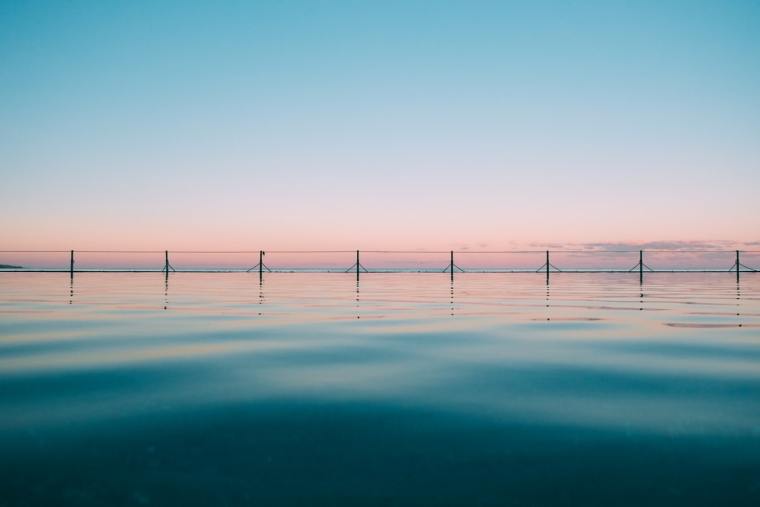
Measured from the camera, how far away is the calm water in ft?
4.47

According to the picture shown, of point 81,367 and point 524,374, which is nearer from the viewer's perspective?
point 524,374

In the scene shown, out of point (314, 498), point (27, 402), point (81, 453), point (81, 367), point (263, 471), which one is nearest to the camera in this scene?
point (314, 498)

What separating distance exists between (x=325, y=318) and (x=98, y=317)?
236 centimetres

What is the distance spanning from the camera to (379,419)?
1.94 m

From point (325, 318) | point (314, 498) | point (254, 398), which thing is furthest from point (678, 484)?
point (325, 318)

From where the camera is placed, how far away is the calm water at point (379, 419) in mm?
1361

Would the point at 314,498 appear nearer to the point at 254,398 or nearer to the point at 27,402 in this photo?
the point at 254,398

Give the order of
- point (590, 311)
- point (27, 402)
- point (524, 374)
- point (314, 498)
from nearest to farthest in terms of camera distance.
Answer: point (314, 498), point (27, 402), point (524, 374), point (590, 311)

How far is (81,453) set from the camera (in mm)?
1573

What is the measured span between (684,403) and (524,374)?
754 mm

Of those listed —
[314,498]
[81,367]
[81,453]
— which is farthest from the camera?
[81,367]

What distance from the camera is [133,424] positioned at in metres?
1.87

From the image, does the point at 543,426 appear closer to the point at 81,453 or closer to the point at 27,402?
the point at 81,453

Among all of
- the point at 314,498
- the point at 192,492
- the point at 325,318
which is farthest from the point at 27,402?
the point at 325,318
